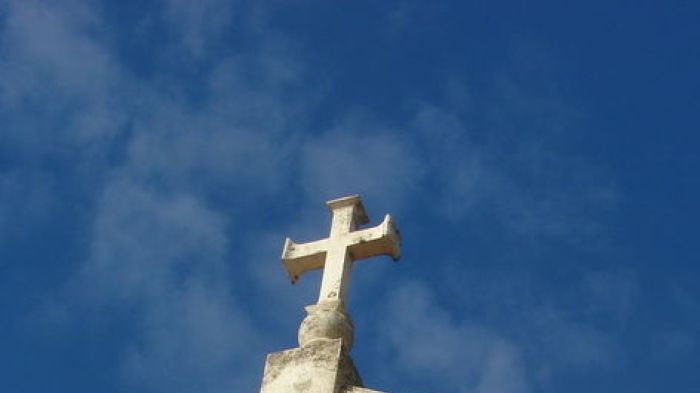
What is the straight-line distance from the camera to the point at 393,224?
9469 millimetres

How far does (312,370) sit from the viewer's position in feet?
27.8

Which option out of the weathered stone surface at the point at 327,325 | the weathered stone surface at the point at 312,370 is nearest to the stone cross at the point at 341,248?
the weathered stone surface at the point at 327,325

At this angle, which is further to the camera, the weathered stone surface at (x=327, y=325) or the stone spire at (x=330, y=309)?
the weathered stone surface at (x=327, y=325)

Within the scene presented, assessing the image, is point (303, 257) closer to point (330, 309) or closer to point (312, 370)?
point (330, 309)

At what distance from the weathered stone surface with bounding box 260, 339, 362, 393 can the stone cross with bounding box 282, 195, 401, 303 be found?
0.59m

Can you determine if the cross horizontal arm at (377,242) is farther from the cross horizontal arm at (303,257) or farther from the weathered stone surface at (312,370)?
the weathered stone surface at (312,370)

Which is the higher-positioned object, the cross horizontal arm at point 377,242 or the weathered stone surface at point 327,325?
the cross horizontal arm at point 377,242

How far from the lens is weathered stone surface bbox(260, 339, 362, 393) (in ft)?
27.4

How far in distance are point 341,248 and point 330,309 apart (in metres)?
0.67

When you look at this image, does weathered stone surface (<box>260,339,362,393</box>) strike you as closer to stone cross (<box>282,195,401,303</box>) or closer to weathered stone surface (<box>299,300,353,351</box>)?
weathered stone surface (<box>299,300,353,351</box>)

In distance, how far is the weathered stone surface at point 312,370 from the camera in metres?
8.36

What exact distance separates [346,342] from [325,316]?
0.84ft

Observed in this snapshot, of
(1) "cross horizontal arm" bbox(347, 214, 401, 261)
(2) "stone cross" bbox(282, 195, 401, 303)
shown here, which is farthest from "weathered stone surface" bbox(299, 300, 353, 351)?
(1) "cross horizontal arm" bbox(347, 214, 401, 261)

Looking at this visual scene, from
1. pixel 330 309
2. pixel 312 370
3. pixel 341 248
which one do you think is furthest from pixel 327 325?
pixel 341 248
